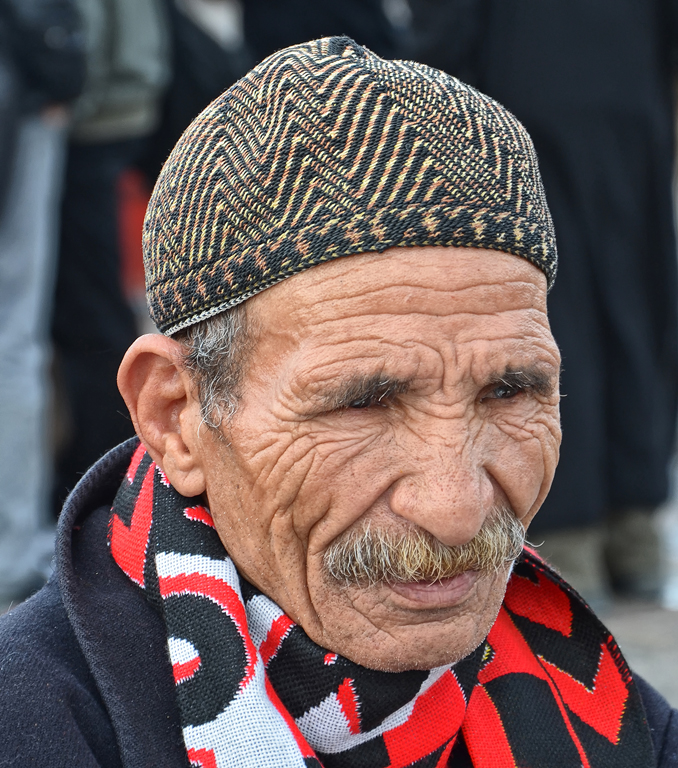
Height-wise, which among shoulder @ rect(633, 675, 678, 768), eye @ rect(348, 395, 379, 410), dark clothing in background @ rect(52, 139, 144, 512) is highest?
eye @ rect(348, 395, 379, 410)

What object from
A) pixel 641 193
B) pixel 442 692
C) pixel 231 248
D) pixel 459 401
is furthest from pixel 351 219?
pixel 641 193

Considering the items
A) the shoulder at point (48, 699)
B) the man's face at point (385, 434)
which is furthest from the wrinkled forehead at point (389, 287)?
the shoulder at point (48, 699)

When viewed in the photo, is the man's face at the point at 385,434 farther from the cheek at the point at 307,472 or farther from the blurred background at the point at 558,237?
the blurred background at the point at 558,237

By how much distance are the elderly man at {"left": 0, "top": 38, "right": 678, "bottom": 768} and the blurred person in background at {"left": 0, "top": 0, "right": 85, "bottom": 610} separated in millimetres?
2718

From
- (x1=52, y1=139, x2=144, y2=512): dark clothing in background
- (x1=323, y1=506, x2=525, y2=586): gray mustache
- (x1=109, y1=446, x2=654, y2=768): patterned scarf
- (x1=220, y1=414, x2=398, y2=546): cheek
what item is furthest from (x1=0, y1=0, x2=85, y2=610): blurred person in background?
(x1=323, y1=506, x2=525, y2=586): gray mustache

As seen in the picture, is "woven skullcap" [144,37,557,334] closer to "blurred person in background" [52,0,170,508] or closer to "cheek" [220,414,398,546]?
"cheek" [220,414,398,546]

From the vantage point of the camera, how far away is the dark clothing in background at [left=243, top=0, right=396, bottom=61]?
21.5ft

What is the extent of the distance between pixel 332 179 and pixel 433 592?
0.75 metres

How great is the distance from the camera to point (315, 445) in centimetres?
194

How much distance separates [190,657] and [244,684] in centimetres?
11

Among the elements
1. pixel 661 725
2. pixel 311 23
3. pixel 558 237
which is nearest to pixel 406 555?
pixel 661 725

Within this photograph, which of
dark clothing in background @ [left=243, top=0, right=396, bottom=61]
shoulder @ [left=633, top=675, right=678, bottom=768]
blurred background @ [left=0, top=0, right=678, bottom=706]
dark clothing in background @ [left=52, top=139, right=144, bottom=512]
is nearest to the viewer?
shoulder @ [left=633, top=675, right=678, bottom=768]

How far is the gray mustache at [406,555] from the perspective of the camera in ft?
6.21

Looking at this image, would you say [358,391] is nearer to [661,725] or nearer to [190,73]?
[661,725]
